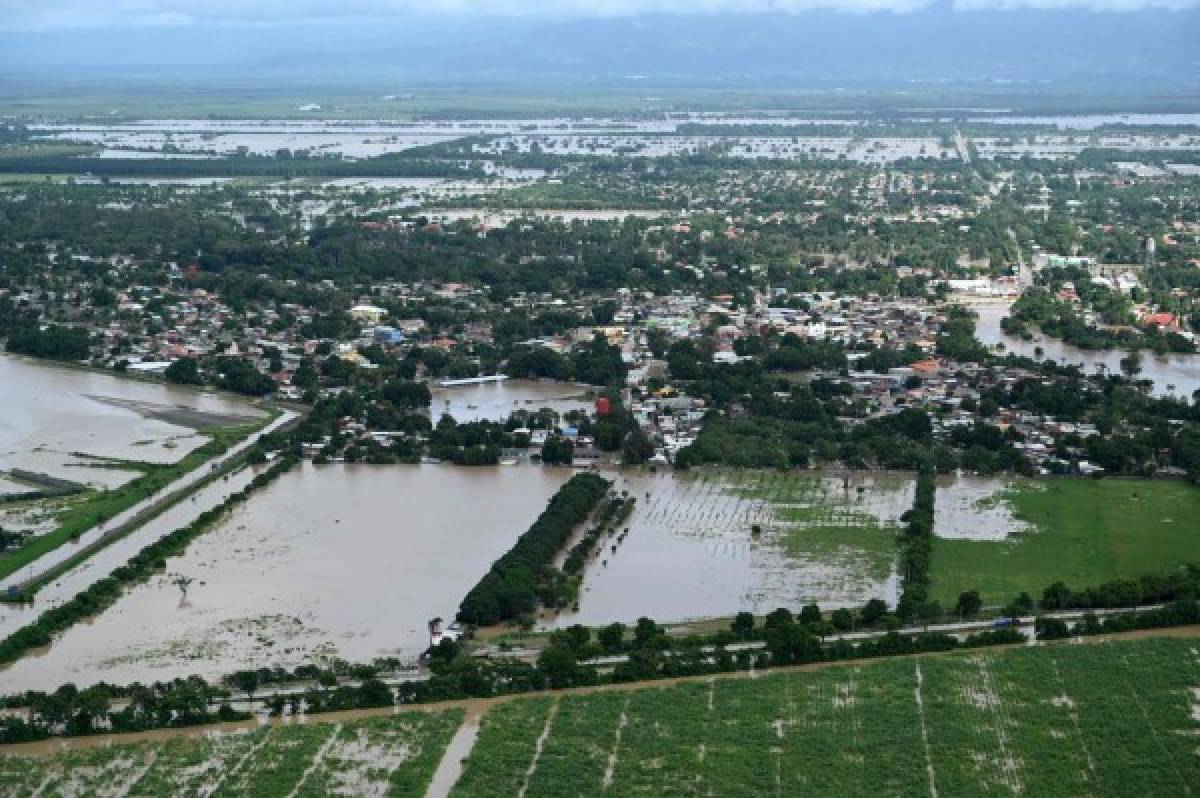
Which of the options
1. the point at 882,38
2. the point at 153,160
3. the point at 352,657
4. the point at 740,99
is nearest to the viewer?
the point at 352,657

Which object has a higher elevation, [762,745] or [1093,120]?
[762,745]

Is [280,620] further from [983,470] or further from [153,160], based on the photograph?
[153,160]

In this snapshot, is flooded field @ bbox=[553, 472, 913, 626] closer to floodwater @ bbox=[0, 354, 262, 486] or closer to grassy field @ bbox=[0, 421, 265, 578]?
grassy field @ bbox=[0, 421, 265, 578]

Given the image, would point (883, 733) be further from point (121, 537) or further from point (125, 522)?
point (125, 522)

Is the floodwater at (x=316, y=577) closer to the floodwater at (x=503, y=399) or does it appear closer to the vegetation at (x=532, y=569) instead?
the vegetation at (x=532, y=569)

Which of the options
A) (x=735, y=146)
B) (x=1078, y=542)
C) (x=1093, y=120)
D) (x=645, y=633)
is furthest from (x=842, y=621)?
(x=1093, y=120)

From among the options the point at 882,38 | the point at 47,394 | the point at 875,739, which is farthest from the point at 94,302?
the point at 882,38
